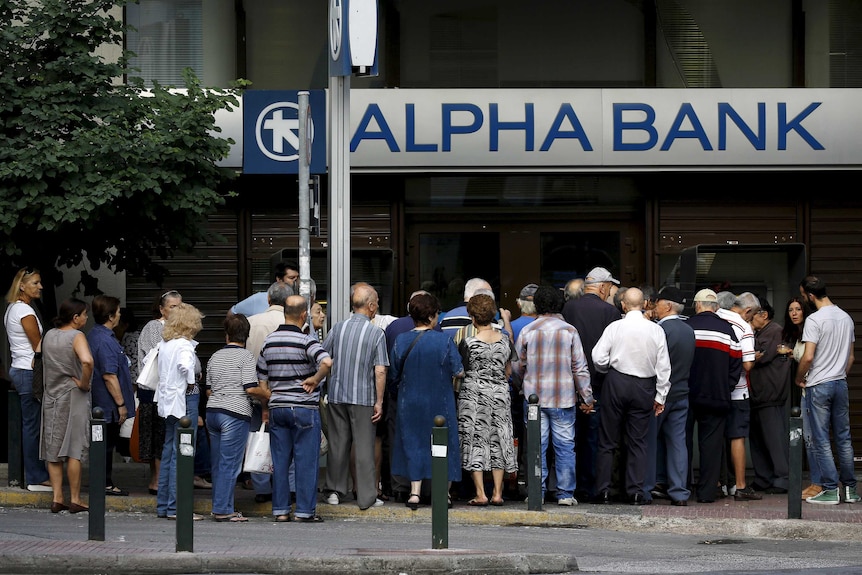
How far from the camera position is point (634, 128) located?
1483cm

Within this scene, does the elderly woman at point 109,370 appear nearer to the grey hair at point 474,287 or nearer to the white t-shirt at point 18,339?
the white t-shirt at point 18,339

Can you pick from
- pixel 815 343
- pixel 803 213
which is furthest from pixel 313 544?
pixel 803 213

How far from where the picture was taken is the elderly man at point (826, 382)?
1195 cm

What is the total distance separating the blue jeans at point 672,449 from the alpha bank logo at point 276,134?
3919mm

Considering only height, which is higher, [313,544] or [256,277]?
[256,277]

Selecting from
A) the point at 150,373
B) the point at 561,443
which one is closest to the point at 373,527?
the point at 561,443

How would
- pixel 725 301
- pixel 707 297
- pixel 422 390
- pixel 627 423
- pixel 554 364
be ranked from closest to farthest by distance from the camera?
1. pixel 422 390
2. pixel 554 364
3. pixel 627 423
4. pixel 707 297
5. pixel 725 301

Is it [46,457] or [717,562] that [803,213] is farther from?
[46,457]

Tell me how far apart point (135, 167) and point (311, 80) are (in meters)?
3.86

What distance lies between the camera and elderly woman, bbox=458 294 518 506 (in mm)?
11422

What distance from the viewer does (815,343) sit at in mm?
11914

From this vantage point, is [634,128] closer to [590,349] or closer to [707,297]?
[707,297]

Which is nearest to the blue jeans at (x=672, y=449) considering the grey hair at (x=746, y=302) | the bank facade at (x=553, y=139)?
the grey hair at (x=746, y=302)

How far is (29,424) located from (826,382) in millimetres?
7052
